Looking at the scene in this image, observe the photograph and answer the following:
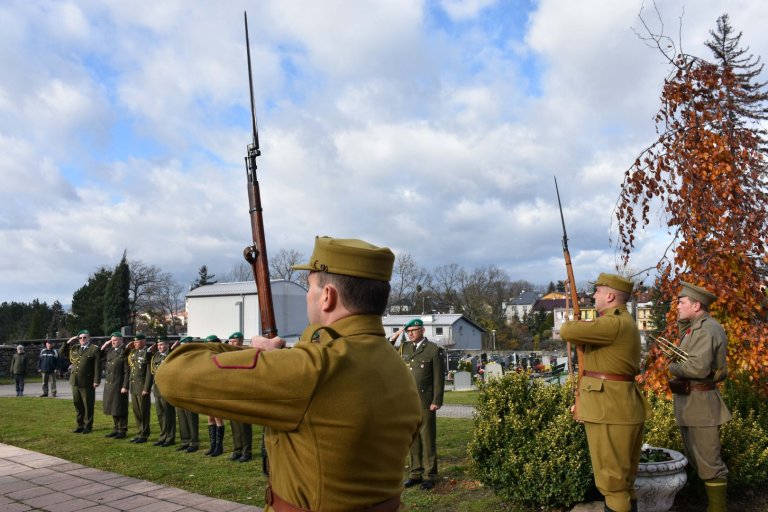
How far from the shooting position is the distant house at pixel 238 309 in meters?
41.1

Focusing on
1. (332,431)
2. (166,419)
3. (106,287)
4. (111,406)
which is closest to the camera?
(332,431)

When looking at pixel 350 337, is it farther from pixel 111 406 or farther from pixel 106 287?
pixel 106 287

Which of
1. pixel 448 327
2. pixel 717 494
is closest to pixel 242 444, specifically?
pixel 717 494

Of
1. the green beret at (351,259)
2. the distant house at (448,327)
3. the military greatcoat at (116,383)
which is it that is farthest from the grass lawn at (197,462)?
the distant house at (448,327)

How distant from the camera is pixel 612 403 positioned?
15.2 feet

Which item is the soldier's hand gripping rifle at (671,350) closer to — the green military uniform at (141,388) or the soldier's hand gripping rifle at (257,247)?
the soldier's hand gripping rifle at (257,247)

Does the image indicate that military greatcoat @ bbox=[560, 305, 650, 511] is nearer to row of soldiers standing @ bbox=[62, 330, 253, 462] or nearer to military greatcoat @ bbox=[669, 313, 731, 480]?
military greatcoat @ bbox=[669, 313, 731, 480]

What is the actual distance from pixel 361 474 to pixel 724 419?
15.1ft

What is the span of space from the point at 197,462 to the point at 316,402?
25.5ft

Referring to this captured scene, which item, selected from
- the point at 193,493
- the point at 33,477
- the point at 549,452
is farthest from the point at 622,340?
the point at 33,477

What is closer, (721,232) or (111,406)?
(721,232)

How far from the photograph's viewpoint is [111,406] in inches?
438

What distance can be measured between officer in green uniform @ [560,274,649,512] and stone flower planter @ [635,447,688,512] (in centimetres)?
49

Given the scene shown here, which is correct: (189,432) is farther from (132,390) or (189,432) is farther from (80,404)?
(80,404)
